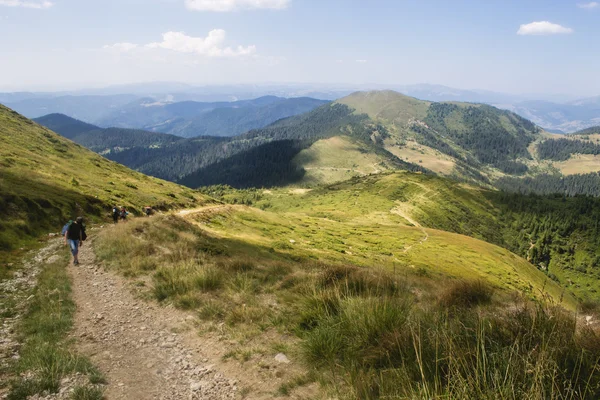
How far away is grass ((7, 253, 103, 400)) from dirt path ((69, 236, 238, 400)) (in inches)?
14.2

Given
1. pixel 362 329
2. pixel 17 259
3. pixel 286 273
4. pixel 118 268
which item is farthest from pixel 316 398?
pixel 17 259

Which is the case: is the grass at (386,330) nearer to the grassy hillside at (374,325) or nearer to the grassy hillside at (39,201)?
the grassy hillside at (374,325)

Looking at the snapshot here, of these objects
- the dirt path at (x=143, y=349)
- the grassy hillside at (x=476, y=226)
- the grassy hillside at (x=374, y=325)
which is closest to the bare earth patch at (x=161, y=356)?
the dirt path at (x=143, y=349)

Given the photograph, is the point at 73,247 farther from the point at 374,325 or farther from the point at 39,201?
the point at 374,325

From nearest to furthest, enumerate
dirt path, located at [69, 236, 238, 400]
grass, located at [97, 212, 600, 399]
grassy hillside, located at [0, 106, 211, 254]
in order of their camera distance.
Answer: grass, located at [97, 212, 600, 399] → dirt path, located at [69, 236, 238, 400] → grassy hillside, located at [0, 106, 211, 254]

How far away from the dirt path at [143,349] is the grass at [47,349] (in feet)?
1.18

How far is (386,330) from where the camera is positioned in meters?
6.16

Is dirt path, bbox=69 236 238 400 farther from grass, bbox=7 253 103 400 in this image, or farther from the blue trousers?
the blue trousers

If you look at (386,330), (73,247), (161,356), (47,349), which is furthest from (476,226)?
(47,349)

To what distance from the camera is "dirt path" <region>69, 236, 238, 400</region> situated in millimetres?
6914

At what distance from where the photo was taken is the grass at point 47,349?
670cm

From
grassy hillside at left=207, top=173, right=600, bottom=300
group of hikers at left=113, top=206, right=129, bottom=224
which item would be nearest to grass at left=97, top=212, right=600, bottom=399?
group of hikers at left=113, top=206, right=129, bottom=224

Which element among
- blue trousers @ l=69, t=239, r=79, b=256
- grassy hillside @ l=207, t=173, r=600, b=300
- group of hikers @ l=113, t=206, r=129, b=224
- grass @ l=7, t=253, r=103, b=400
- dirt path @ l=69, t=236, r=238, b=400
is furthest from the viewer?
grassy hillside @ l=207, t=173, r=600, b=300

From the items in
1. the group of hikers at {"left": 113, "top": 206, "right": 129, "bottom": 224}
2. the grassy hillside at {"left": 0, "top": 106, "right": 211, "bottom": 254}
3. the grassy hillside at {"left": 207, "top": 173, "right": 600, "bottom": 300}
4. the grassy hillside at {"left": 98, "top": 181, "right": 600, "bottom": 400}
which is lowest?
the grassy hillside at {"left": 207, "top": 173, "right": 600, "bottom": 300}
